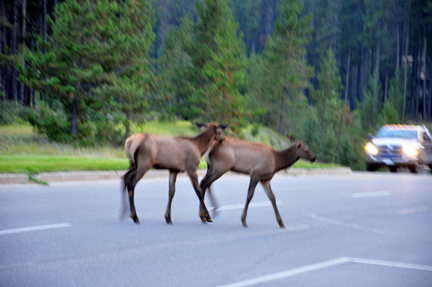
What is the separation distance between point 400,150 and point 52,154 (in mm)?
15977

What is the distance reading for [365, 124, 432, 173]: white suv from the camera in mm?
25703

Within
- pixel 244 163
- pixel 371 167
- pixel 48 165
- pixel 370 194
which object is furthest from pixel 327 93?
pixel 244 163

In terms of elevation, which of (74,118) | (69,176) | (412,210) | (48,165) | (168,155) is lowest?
(412,210)

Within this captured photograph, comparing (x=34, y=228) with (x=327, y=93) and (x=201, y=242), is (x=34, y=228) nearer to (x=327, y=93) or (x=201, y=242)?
(x=201, y=242)

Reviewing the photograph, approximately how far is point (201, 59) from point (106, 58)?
20.7 m

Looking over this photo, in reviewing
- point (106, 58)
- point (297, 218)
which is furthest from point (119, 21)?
point (297, 218)

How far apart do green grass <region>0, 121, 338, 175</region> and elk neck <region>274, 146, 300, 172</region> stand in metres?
7.17

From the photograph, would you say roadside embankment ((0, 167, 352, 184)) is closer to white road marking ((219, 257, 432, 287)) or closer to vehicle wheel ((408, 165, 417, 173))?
white road marking ((219, 257, 432, 287))

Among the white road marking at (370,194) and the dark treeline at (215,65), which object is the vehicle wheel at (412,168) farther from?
the dark treeline at (215,65)

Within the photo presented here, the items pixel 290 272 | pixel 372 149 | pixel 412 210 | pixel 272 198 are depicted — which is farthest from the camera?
pixel 372 149

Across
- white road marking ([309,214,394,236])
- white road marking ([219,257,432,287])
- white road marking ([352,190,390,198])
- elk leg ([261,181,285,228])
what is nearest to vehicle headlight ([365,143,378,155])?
white road marking ([352,190,390,198])

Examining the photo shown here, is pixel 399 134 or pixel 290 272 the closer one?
pixel 290 272

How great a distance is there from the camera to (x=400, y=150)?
84.2 ft

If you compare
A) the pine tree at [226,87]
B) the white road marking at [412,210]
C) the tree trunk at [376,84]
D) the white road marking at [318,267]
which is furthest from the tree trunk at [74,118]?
the tree trunk at [376,84]
